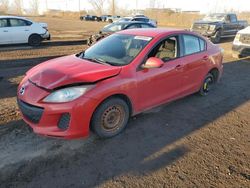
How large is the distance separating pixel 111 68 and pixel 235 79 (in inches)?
195

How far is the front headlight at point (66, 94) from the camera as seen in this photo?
3375 millimetres

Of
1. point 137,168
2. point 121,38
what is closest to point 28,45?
point 121,38

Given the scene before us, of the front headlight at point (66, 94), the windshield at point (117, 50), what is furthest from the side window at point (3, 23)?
the front headlight at point (66, 94)

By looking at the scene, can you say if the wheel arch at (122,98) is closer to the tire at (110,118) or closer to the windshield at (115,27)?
the tire at (110,118)

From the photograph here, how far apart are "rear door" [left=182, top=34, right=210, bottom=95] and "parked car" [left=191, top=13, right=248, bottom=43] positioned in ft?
35.9

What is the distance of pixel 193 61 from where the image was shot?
16.5 feet

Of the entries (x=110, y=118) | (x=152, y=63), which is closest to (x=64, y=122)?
(x=110, y=118)

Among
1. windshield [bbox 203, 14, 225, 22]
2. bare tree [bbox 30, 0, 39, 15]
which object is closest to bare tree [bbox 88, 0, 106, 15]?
bare tree [bbox 30, 0, 39, 15]

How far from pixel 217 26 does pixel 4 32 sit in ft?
38.9

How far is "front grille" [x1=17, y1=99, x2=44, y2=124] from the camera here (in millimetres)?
3405

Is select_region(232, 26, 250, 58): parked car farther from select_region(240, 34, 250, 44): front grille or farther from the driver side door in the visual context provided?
the driver side door

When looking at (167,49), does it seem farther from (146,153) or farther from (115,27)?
(115,27)

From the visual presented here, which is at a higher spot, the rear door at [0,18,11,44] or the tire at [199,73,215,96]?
the rear door at [0,18,11,44]

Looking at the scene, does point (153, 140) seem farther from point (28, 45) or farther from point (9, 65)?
point (28, 45)
